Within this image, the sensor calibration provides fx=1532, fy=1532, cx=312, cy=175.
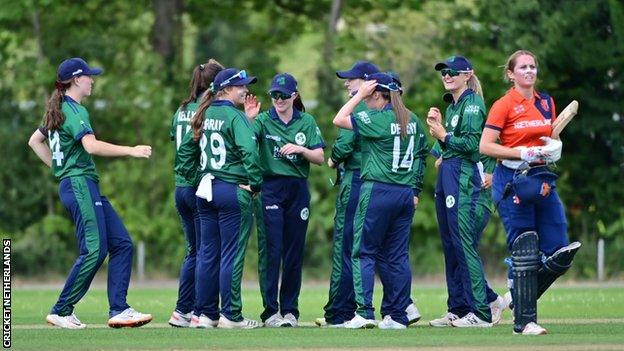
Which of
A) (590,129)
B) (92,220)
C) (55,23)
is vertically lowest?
(92,220)

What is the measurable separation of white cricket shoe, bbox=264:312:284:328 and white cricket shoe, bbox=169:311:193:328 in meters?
0.75

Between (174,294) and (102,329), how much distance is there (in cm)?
808

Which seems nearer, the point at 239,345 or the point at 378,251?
the point at 239,345

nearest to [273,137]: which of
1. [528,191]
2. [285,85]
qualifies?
[285,85]

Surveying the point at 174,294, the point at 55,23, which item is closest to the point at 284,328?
the point at 174,294

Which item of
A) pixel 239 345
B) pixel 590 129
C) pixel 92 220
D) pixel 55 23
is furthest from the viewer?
pixel 55 23

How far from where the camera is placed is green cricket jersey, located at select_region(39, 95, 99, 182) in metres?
13.9

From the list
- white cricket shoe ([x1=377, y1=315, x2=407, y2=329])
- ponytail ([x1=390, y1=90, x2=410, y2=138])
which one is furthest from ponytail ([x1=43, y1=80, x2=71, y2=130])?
white cricket shoe ([x1=377, y1=315, x2=407, y2=329])

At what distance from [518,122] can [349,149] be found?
206 cm

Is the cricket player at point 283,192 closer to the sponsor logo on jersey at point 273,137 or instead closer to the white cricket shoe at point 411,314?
the sponsor logo on jersey at point 273,137

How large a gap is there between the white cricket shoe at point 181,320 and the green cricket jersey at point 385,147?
2.33 meters

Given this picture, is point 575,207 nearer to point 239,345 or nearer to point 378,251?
point 378,251

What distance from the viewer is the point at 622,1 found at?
2730cm

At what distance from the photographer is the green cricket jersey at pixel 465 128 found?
14.1 metres
